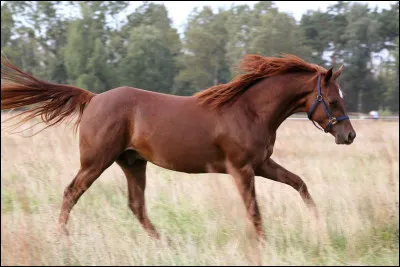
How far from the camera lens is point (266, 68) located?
17.8 ft

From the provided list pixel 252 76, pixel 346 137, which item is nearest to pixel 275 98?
pixel 252 76

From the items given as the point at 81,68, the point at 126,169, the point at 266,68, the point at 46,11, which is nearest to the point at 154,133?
the point at 126,169

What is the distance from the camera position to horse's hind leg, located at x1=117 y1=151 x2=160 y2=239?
5.50m

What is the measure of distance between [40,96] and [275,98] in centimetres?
250

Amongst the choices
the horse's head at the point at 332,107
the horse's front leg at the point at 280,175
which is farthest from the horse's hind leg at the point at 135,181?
the horse's head at the point at 332,107

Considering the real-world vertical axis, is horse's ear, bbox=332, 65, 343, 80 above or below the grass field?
above

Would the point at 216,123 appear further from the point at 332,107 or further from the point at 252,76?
the point at 332,107

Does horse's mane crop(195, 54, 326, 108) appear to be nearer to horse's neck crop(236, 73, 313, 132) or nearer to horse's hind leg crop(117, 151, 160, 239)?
horse's neck crop(236, 73, 313, 132)

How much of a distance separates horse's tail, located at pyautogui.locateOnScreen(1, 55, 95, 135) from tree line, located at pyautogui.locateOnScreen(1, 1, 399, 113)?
127 ft

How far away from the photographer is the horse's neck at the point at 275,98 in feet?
17.3

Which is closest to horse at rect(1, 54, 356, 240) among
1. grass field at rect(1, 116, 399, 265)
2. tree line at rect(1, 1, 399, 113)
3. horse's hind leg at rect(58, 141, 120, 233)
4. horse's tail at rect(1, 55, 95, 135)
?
horse's hind leg at rect(58, 141, 120, 233)

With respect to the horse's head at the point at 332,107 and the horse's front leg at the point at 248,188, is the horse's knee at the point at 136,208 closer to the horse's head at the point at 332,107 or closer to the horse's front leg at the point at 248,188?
the horse's front leg at the point at 248,188

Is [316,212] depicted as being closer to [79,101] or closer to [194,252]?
[194,252]

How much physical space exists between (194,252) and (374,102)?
47.7 metres
